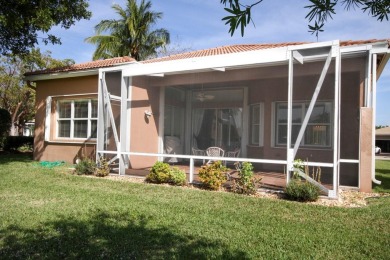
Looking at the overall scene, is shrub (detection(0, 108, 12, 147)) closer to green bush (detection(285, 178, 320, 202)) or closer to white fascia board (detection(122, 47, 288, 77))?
white fascia board (detection(122, 47, 288, 77))

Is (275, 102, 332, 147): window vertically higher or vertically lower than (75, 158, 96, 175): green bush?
higher

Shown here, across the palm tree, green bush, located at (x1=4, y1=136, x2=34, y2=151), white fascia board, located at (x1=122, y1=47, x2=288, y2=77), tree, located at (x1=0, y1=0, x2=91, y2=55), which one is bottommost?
green bush, located at (x1=4, y1=136, x2=34, y2=151)

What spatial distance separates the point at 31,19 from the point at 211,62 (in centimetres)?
682

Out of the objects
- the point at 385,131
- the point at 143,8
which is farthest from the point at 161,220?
the point at 385,131

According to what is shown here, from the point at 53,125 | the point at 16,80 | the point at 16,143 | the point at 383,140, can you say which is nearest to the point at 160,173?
the point at 53,125

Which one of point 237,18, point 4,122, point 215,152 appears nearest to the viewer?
point 237,18

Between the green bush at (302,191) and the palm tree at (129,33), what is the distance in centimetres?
2434

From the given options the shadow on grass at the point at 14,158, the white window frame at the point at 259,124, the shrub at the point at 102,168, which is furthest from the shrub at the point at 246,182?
the shadow on grass at the point at 14,158

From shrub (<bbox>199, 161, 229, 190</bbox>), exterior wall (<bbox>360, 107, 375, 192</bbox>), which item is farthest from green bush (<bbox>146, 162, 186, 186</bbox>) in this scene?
exterior wall (<bbox>360, 107, 375, 192</bbox>)

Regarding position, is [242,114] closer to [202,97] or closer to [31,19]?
[202,97]

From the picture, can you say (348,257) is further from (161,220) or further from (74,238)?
(74,238)

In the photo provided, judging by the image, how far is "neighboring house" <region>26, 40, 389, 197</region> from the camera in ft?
27.4

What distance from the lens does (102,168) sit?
1059cm

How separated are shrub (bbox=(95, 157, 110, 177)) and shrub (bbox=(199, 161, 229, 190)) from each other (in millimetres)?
3672
